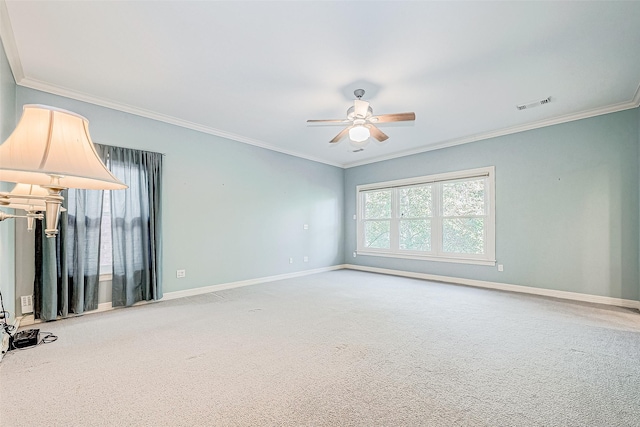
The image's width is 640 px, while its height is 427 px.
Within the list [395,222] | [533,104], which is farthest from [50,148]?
[395,222]

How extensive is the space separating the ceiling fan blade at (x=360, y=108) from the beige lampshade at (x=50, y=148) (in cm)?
267

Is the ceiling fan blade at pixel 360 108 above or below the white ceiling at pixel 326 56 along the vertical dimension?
below

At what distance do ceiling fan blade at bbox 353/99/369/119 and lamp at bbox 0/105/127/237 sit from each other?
8.73 ft

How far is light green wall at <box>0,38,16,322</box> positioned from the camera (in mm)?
2450

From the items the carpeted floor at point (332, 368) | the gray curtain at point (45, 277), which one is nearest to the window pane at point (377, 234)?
the carpeted floor at point (332, 368)

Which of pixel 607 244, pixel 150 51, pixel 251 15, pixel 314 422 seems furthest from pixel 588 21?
pixel 150 51

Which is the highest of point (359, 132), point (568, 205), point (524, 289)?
point (359, 132)

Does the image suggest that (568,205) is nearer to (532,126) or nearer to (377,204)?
(532,126)

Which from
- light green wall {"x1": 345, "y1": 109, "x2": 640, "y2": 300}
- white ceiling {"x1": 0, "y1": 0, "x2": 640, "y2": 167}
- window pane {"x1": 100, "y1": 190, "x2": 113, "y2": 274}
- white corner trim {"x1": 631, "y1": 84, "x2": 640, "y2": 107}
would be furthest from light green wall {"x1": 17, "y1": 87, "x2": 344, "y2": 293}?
white corner trim {"x1": 631, "y1": 84, "x2": 640, "y2": 107}

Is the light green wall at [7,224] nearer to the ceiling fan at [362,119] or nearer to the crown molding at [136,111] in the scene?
the crown molding at [136,111]

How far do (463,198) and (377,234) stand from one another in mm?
2018

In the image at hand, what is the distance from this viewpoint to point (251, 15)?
215 centimetres

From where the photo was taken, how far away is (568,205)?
13.7ft

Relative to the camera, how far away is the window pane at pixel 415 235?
224 inches
